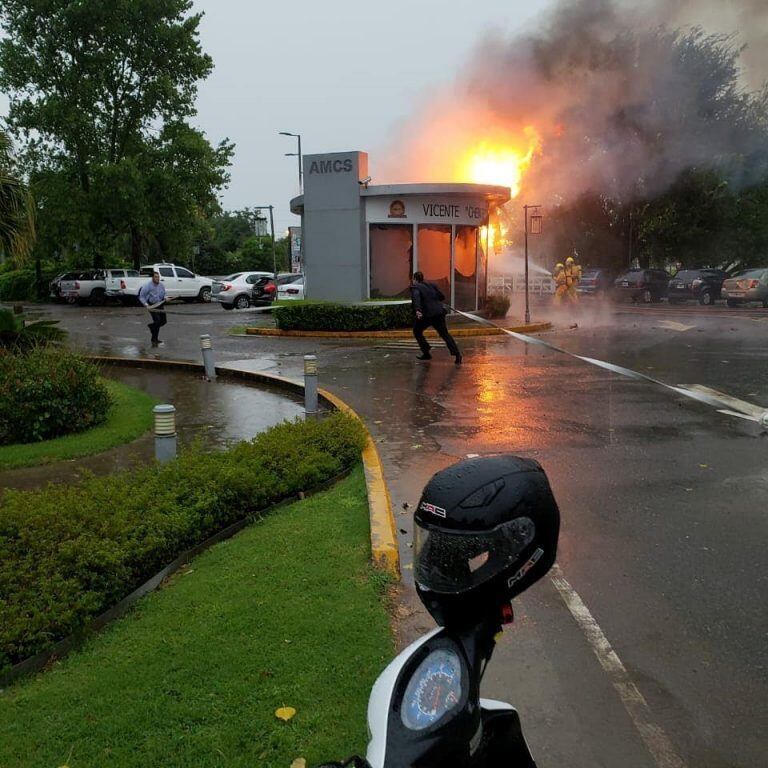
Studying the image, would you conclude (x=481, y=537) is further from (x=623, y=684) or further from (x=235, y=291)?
(x=235, y=291)

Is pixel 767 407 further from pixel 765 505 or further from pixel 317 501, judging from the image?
pixel 317 501

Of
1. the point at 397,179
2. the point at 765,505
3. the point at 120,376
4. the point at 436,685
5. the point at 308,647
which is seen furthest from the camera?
the point at 397,179

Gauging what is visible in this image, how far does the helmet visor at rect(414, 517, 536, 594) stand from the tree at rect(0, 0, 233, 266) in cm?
3414

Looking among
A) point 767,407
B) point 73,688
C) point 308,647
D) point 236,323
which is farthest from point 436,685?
point 236,323

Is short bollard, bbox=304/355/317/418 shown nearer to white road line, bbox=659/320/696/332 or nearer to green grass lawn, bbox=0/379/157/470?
green grass lawn, bbox=0/379/157/470

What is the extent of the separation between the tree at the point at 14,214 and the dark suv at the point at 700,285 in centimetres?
2767

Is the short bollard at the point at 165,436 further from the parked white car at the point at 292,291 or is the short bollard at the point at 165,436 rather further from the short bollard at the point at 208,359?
the parked white car at the point at 292,291

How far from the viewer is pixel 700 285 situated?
101 feet

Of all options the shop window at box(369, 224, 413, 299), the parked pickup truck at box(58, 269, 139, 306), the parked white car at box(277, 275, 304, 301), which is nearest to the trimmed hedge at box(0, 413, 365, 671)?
the shop window at box(369, 224, 413, 299)

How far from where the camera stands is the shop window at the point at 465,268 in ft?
73.7

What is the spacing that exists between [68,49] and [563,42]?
22143 mm

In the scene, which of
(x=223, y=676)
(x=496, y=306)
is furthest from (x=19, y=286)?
(x=223, y=676)

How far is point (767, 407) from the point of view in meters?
9.36

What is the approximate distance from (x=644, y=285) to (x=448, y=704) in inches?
Result: 1355
